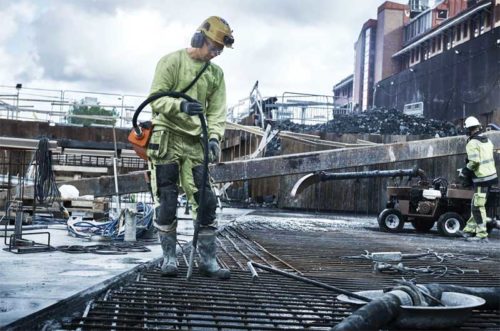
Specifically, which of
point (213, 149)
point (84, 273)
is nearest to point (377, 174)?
point (213, 149)

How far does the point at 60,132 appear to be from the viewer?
84.3 ft

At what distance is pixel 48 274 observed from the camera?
12.2ft

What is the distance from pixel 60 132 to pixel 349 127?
40.6 feet

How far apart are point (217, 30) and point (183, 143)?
776 millimetres

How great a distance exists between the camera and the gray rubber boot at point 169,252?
3773mm

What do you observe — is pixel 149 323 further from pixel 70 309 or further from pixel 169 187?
pixel 169 187

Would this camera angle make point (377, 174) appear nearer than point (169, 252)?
No

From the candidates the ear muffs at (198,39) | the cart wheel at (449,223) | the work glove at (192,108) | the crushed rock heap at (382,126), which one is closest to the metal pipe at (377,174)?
the cart wheel at (449,223)

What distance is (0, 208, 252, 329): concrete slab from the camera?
2713 mm

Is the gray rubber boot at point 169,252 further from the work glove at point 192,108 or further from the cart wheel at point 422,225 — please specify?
the cart wheel at point 422,225

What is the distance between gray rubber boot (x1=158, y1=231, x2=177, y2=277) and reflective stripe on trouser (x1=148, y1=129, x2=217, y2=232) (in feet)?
0.15

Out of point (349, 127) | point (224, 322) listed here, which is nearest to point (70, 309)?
point (224, 322)

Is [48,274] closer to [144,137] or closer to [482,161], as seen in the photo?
[144,137]

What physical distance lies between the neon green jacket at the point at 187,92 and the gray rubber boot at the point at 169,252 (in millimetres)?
694
